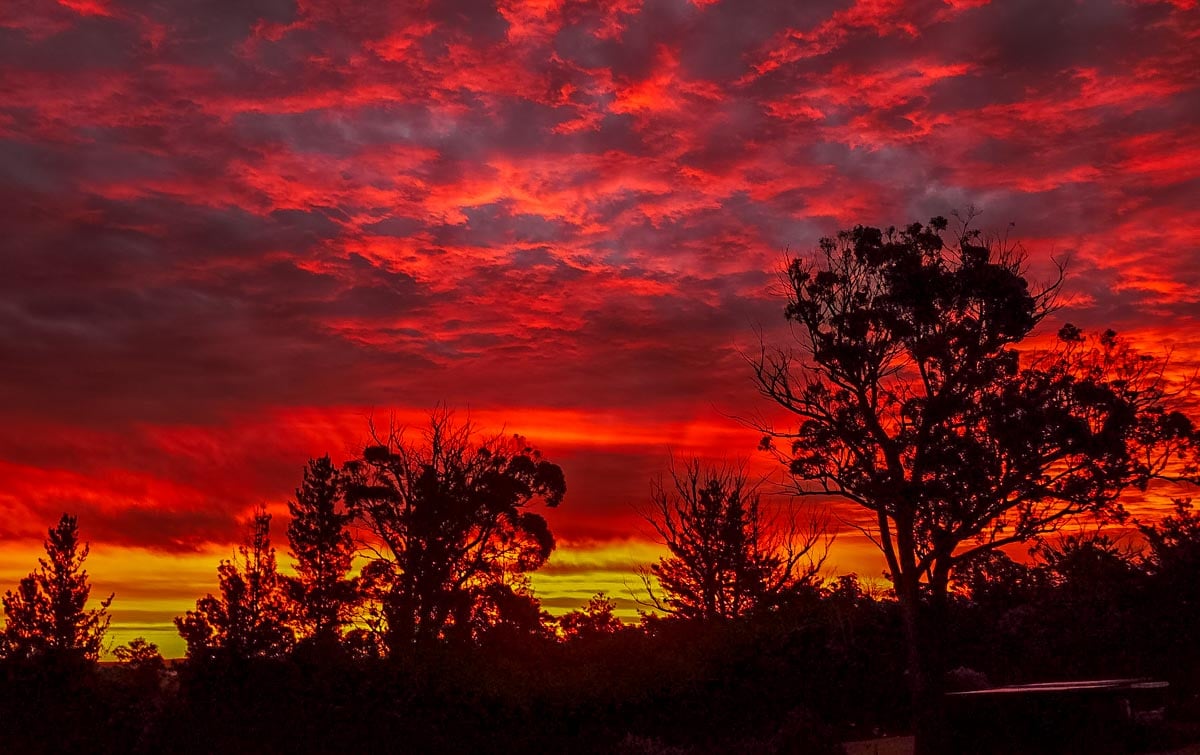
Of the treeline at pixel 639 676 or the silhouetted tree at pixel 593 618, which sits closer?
the treeline at pixel 639 676

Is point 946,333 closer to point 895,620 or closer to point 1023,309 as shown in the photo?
point 1023,309

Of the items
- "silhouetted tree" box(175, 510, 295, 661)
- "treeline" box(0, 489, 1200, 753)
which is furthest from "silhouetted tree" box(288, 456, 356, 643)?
"treeline" box(0, 489, 1200, 753)

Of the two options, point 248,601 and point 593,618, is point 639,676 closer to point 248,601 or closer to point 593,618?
point 593,618

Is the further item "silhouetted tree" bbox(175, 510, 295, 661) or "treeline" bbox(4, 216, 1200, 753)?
"silhouetted tree" bbox(175, 510, 295, 661)

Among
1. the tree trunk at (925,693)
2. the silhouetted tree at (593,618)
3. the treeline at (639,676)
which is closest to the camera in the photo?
the tree trunk at (925,693)

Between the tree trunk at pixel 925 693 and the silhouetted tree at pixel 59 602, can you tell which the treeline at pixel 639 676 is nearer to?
the tree trunk at pixel 925 693

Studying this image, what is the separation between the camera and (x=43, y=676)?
62.1ft

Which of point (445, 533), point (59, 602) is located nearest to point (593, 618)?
point (445, 533)

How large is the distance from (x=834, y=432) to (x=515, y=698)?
7932mm

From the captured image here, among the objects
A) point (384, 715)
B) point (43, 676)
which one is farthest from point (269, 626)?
point (384, 715)

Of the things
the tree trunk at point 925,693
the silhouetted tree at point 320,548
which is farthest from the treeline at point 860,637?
the silhouetted tree at point 320,548

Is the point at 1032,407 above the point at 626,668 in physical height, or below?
above

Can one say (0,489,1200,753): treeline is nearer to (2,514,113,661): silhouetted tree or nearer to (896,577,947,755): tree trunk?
(896,577,947,755): tree trunk

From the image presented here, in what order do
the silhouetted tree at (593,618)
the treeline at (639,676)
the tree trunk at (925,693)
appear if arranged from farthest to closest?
the silhouetted tree at (593,618) → the treeline at (639,676) → the tree trunk at (925,693)
